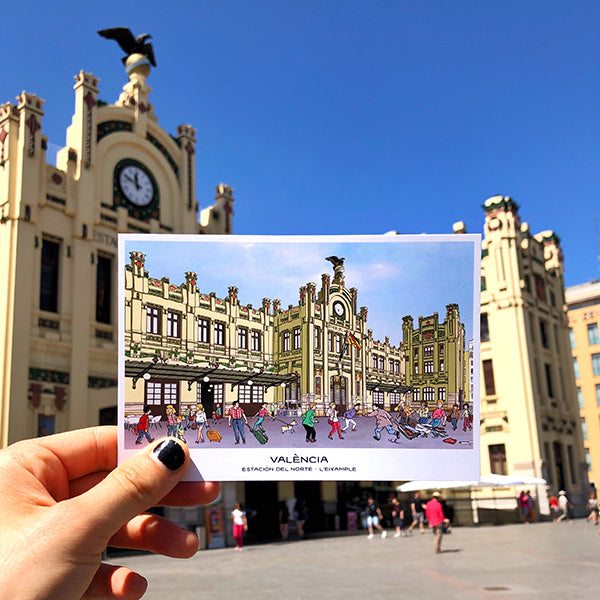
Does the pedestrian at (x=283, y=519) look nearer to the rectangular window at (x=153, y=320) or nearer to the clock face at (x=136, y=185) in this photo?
the clock face at (x=136, y=185)

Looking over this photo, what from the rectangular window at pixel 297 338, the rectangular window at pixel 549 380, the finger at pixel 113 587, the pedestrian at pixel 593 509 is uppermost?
the rectangular window at pixel 549 380

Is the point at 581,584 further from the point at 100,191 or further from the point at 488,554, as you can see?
the point at 100,191

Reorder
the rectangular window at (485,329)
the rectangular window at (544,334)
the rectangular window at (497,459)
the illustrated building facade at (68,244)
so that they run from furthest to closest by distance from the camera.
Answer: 1. the rectangular window at (544,334)
2. the rectangular window at (485,329)
3. the rectangular window at (497,459)
4. the illustrated building facade at (68,244)

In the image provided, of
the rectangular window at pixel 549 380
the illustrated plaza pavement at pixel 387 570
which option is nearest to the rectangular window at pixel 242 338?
the illustrated plaza pavement at pixel 387 570

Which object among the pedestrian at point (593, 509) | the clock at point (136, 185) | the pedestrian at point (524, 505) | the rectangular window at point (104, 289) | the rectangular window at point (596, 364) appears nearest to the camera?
the pedestrian at point (593, 509)

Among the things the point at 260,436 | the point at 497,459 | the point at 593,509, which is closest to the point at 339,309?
the point at 260,436
